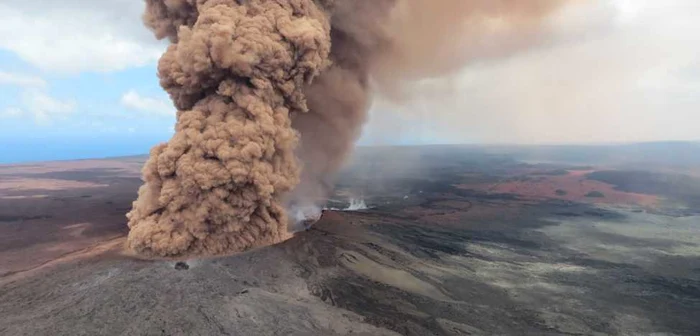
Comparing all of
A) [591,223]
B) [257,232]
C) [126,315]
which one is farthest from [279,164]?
[591,223]

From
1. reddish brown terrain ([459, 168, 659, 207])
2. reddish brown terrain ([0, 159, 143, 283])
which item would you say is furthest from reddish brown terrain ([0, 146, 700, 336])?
reddish brown terrain ([459, 168, 659, 207])

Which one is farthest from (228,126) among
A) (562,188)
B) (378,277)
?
(562,188)

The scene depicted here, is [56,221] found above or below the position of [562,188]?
above

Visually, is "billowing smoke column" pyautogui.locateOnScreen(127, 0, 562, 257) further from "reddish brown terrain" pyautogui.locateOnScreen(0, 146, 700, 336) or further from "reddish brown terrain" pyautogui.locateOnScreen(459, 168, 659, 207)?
"reddish brown terrain" pyautogui.locateOnScreen(459, 168, 659, 207)

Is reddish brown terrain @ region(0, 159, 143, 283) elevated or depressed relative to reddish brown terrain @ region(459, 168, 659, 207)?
elevated

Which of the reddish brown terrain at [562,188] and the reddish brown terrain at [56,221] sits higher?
the reddish brown terrain at [56,221]

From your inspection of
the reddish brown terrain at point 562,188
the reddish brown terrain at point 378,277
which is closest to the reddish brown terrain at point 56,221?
the reddish brown terrain at point 378,277

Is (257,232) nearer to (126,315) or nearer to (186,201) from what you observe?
(186,201)

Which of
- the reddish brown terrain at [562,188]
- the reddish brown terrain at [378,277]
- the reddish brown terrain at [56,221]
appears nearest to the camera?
the reddish brown terrain at [378,277]

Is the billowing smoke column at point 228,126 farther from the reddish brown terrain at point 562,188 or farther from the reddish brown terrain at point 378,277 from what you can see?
the reddish brown terrain at point 562,188

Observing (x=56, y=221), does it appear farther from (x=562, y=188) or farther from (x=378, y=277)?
(x=562, y=188)

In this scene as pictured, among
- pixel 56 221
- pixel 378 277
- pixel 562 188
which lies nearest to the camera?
pixel 378 277
